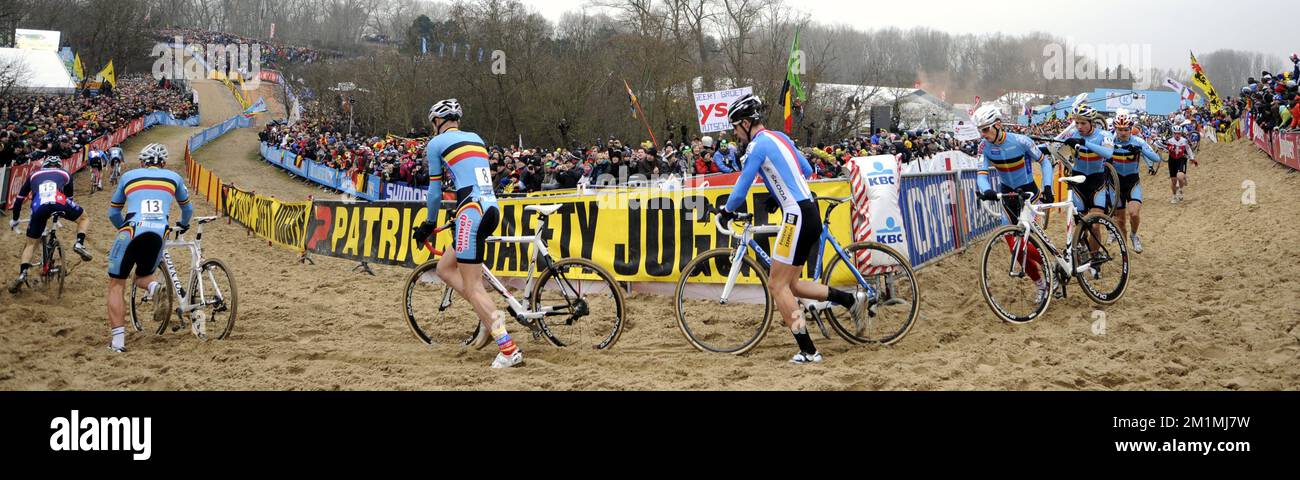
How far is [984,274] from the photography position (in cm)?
721

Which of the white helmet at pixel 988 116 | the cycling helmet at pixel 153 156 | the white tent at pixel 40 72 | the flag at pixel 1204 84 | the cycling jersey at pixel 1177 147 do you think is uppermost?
the white tent at pixel 40 72

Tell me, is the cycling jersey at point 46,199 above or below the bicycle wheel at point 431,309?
above

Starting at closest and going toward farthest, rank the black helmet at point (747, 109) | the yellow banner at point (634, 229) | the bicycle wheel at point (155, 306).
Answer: the black helmet at point (747, 109) < the bicycle wheel at point (155, 306) < the yellow banner at point (634, 229)

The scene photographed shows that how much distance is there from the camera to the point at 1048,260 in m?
7.46

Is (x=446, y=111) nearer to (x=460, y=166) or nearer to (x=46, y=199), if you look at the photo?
(x=460, y=166)

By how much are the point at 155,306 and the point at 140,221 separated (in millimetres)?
993

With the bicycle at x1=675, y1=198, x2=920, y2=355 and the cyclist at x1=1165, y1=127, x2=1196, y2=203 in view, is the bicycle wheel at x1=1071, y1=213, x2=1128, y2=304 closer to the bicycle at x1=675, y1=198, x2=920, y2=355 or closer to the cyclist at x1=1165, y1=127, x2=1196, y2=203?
the bicycle at x1=675, y1=198, x2=920, y2=355

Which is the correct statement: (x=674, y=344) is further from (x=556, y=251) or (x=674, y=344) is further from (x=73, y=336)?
(x=73, y=336)

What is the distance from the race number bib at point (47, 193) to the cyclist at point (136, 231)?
4.05m

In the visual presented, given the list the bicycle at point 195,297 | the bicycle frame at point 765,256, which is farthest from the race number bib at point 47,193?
the bicycle frame at point 765,256

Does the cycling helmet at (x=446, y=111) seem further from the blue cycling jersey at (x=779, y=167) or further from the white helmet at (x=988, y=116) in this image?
the white helmet at (x=988, y=116)

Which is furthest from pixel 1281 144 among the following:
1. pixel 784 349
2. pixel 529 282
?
pixel 529 282

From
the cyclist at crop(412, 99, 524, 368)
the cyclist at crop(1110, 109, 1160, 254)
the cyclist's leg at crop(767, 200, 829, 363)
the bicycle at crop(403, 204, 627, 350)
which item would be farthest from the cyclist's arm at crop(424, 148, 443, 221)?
the cyclist at crop(1110, 109, 1160, 254)

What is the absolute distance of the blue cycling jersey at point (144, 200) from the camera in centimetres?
758
